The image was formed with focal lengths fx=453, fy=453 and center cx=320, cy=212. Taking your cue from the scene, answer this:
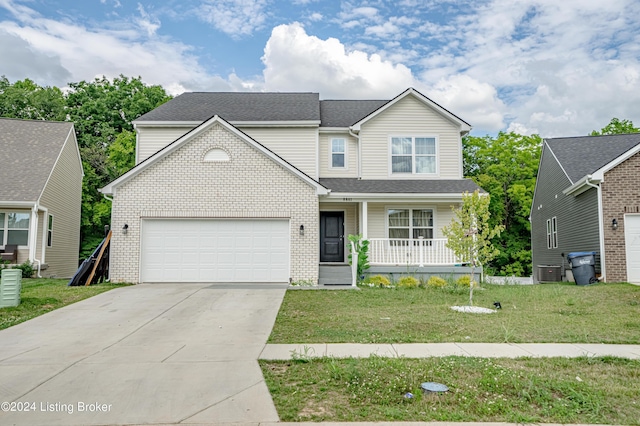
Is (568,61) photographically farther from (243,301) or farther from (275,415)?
(275,415)

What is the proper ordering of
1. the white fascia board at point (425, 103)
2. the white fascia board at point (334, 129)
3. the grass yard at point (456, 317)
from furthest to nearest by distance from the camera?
the white fascia board at point (334, 129) < the white fascia board at point (425, 103) < the grass yard at point (456, 317)

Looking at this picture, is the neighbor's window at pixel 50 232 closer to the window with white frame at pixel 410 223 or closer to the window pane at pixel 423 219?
the window with white frame at pixel 410 223

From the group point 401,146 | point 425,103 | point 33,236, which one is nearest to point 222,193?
point 401,146

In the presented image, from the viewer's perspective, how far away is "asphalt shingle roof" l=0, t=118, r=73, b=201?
1862cm

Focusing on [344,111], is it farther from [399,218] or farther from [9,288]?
[9,288]

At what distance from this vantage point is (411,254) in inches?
634

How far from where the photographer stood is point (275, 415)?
437cm

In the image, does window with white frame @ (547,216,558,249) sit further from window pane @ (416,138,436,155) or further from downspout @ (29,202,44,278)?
downspout @ (29,202,44,278)

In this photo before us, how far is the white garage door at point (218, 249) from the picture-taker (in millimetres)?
14906

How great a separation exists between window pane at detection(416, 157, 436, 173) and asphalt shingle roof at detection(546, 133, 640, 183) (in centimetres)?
578

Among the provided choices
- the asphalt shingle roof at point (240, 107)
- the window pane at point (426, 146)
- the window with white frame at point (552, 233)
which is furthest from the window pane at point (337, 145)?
the window with white frame at point (552, 233)

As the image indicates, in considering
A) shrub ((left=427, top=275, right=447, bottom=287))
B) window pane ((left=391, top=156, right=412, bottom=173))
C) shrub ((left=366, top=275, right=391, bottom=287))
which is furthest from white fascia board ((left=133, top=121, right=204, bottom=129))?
shrub ((left=427, top=275, right=447, bottom=287))

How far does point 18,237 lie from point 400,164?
16.0m

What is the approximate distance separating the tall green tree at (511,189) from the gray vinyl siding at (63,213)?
24.9 metres
